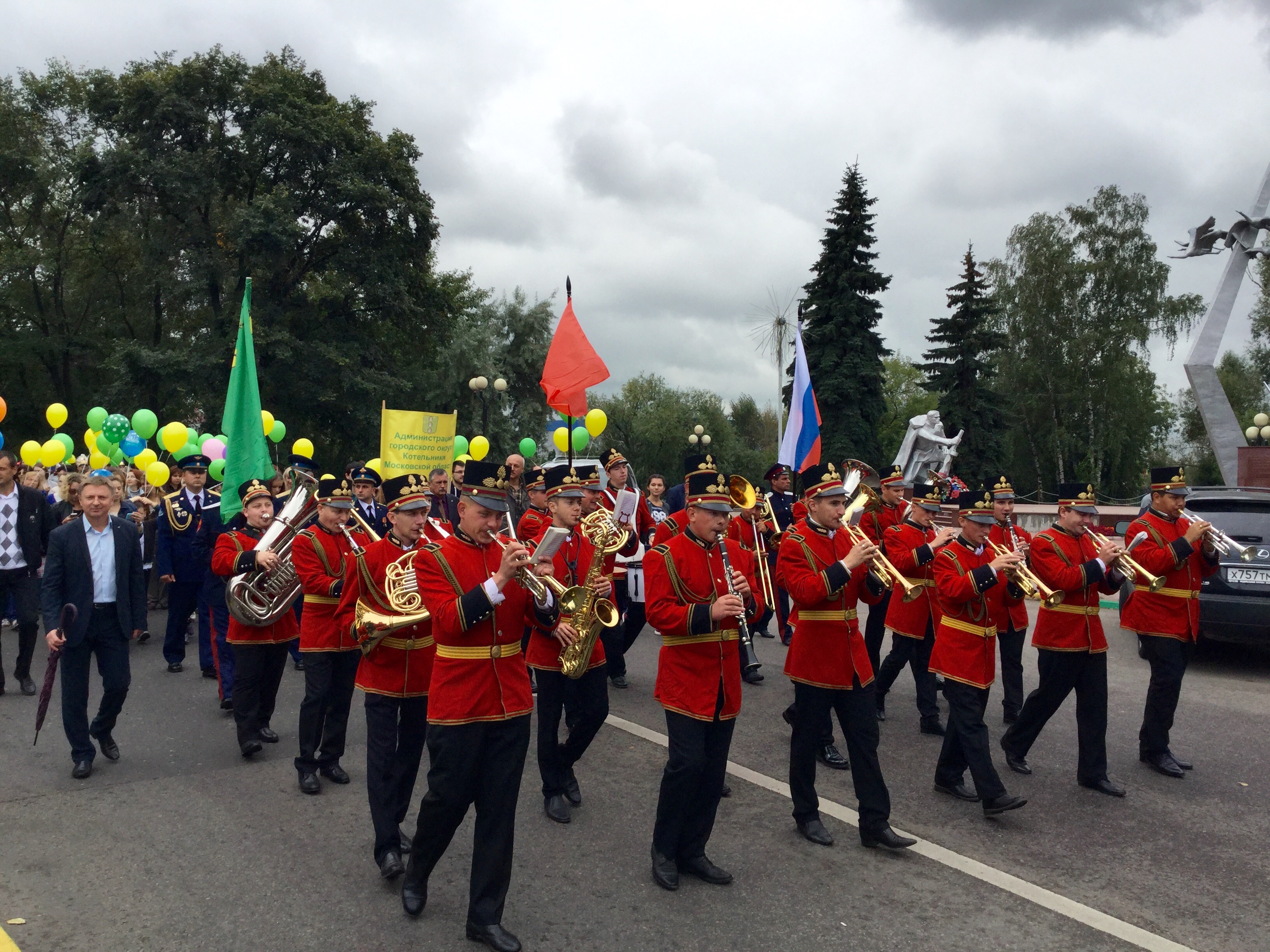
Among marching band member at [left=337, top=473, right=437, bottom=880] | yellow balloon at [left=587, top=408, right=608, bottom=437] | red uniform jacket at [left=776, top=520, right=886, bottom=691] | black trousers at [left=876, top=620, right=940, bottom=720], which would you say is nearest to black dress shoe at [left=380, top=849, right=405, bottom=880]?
marching band member at [left=337, top=473, right=437, bottom=880]

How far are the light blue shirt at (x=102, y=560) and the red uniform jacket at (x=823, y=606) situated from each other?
4822mm

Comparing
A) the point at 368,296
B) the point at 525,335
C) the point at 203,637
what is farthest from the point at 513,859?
the point at 525,335

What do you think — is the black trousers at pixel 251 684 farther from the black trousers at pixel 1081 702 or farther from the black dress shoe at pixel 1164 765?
the black dress shoe at pixel 1164 765

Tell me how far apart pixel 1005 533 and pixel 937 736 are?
5.98ft

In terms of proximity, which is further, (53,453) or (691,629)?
(53,453)

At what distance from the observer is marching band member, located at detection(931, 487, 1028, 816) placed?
5656 mm

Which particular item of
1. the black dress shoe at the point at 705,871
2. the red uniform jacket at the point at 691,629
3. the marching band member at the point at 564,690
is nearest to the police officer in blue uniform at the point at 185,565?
the marching band member at the point at 564,690

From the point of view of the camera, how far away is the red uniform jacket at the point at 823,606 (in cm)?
536

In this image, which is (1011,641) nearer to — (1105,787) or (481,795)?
(1105,787)

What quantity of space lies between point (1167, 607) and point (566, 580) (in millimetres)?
4452

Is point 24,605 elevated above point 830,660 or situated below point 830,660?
below

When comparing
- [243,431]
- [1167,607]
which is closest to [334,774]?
[243,431]

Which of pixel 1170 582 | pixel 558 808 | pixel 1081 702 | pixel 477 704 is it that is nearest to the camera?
pixel 477 704

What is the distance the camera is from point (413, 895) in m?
4.39
